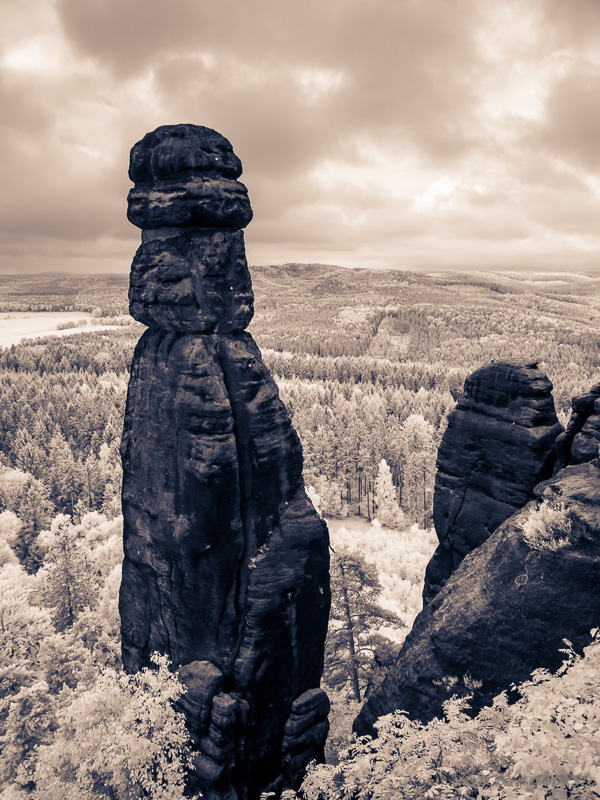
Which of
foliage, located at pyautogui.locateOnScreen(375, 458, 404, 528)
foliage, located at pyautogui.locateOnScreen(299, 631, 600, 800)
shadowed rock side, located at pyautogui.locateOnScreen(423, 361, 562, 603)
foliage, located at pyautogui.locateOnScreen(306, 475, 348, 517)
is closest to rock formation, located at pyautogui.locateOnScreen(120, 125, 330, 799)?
foliage, located at pyautogui.locateOnScreen(299, 631, 600, 800)

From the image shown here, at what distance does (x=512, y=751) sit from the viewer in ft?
31.2

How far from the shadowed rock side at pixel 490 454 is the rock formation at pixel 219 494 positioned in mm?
6304

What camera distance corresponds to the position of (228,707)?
16.9 meters

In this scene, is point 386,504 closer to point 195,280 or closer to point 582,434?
point 582,434

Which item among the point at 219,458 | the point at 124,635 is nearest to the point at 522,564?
the point at 219,458

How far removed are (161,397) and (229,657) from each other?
10.3 metres

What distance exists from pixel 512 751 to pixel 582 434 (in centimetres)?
1077

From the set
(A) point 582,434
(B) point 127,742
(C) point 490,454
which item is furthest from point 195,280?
(B) point 127,742

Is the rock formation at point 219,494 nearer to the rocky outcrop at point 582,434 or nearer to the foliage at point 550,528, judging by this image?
the foliage at point 550,528

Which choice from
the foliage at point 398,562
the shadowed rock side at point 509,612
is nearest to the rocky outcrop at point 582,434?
the shadowed rock side at point 509,612

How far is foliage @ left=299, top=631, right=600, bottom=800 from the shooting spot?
7719mm

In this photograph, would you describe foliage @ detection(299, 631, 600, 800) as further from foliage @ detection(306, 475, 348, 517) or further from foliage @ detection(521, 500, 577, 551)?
foliage @ detection(306, 475, 348, 517)

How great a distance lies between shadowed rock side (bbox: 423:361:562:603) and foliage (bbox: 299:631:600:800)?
7.20 metres

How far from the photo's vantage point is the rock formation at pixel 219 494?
57.0 ft
